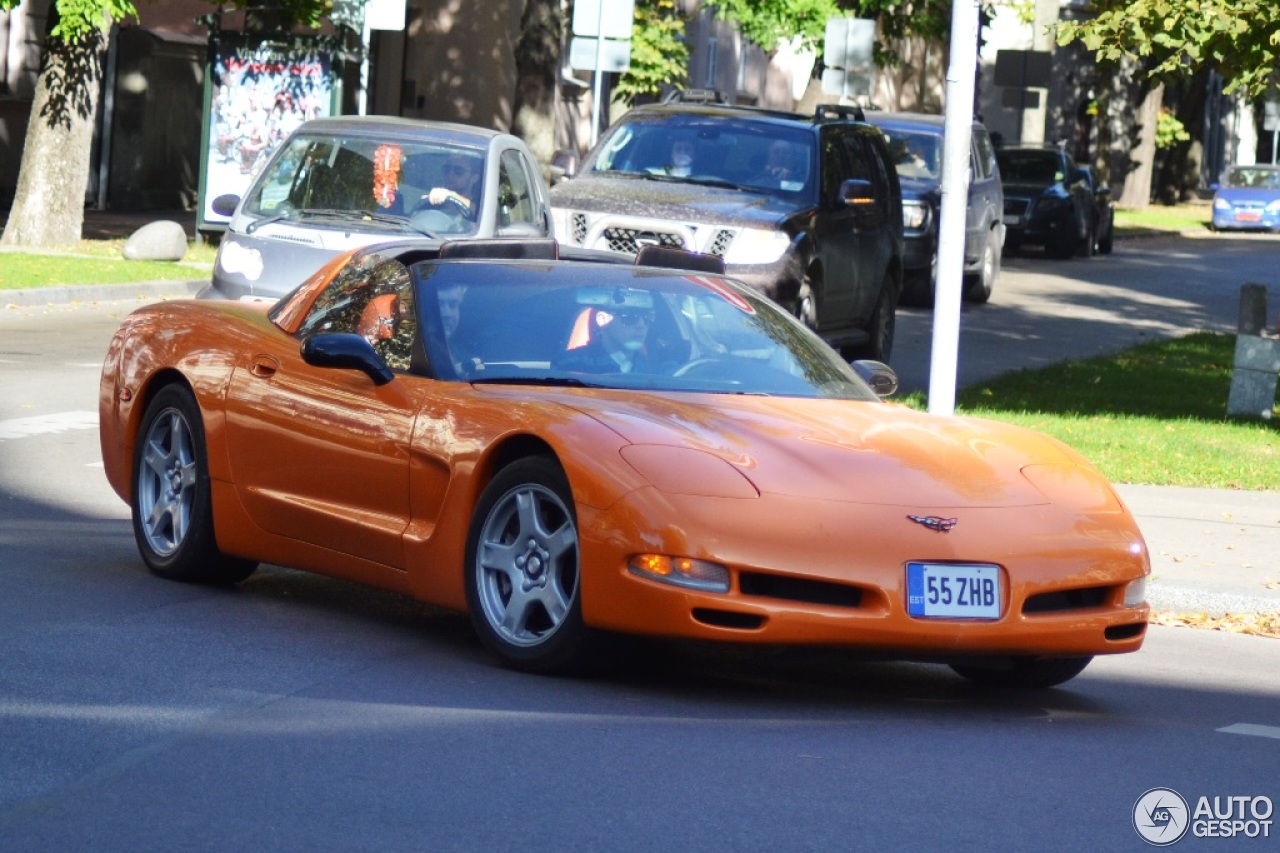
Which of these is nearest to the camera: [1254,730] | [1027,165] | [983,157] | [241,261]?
[1254,730]

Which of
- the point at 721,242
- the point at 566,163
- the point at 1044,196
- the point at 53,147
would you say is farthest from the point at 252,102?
the point at 1044,196

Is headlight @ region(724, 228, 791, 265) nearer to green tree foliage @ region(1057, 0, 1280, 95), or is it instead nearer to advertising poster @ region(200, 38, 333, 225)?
green tree foliage @ region(1057, 0, 1280, 95)

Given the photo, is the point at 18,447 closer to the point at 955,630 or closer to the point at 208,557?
the point at 208,557

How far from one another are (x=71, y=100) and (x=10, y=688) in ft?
64.0

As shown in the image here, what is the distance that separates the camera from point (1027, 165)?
3800 centimetres

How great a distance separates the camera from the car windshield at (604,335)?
7832 mm

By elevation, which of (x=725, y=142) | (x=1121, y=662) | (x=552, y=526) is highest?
(x=725, y=142)

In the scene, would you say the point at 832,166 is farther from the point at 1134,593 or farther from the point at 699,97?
the point at 1134,593

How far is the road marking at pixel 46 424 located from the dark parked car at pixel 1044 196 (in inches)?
1001

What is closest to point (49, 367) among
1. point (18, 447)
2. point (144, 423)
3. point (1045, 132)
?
point (18, 447)

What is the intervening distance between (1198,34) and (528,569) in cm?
1034

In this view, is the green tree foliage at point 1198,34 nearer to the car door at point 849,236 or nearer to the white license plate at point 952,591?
the car door at point 849,236

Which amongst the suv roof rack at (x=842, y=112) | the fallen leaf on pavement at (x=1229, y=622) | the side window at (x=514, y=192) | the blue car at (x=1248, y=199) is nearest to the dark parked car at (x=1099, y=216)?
the blue car at (x=1248, y=199)

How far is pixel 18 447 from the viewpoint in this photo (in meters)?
12.5
